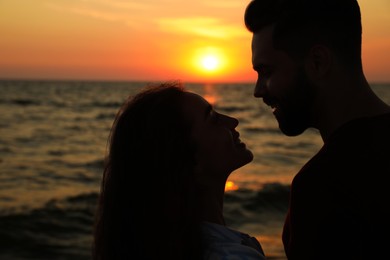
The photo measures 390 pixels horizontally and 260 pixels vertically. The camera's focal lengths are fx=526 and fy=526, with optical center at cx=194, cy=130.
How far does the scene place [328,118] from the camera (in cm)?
239

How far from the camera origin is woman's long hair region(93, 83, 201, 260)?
89.2 inches

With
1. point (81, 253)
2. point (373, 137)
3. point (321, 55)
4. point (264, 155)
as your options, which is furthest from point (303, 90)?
point (264, 155)

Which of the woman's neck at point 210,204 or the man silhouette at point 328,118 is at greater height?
the man silhouette at point 328,118

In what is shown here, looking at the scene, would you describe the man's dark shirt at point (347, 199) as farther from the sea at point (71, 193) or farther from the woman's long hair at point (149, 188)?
the sea at point (71, 193)

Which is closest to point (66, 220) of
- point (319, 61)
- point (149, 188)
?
point (149, 188)

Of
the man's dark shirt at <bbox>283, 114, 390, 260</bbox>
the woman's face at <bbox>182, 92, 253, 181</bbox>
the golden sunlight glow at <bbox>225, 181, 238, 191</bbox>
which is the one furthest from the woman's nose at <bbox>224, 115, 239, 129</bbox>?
the golden sunlight glow at <bbox>225, 181, 238, 191</bbox>

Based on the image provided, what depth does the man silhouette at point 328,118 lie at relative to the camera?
191 cm

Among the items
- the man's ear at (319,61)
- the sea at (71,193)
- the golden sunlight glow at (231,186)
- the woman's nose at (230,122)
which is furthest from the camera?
the golden sunlight glow at (231,186)

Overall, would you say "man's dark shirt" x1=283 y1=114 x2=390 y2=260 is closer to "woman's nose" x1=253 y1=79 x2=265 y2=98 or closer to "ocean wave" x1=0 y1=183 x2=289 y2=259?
Result: "woman's nose" x1=253 y1=79 x2=265 y2=98

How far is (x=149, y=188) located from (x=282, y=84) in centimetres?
85

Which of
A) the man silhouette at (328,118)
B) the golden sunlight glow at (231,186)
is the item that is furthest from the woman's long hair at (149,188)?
the golden sunlight glow at (231,186)

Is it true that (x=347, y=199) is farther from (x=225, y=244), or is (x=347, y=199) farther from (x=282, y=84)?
(x=282, y=84)

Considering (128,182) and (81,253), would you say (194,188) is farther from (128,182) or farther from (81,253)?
(81,253)

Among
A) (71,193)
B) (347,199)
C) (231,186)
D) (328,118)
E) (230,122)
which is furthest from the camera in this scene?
(231,186)
